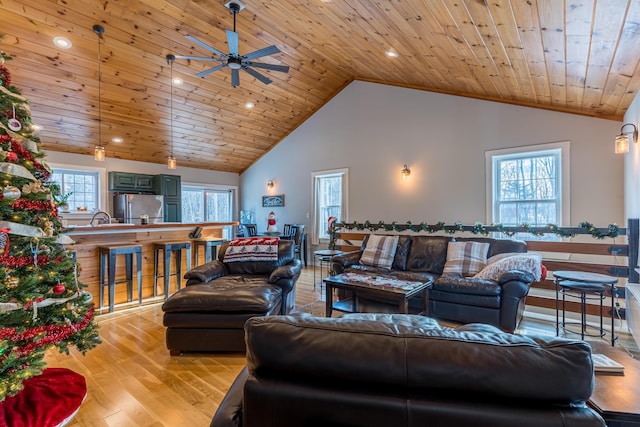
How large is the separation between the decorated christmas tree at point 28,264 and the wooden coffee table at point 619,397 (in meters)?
2.73


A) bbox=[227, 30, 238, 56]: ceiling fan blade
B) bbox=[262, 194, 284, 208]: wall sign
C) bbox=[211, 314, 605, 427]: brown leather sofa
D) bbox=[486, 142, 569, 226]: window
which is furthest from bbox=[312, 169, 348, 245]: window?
bbox=[211, 314, 605, 427]: brown leather sofa

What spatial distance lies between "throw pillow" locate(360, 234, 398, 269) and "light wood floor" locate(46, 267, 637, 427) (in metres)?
1.74

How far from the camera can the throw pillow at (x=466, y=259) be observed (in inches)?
151

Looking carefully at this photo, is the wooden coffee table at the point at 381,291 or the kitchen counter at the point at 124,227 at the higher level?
the kitchen counter at the point at 124,227

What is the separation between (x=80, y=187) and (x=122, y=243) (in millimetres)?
2870

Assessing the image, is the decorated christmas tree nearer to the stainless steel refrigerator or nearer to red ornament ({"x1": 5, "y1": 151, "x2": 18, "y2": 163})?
red ornament ({"x1": 5, "y1": 151, "x2": 18, "y2": 163})

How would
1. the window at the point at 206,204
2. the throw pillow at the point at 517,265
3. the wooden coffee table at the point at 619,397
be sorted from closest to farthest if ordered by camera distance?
the wooden coffee table at the point at 619,397 → the throw pillow at the point at 517,265 → the window at the point at 206,204

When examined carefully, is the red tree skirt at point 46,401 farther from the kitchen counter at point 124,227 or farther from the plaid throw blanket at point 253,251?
the plaid throw blanket at point 253,251

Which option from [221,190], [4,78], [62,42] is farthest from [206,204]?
[4,78]

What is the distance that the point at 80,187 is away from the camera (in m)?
6.01

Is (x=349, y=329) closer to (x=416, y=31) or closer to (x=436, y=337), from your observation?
(x=436, y=337)

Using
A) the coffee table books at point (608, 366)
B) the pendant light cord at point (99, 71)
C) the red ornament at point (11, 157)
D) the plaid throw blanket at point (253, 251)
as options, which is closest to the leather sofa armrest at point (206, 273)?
the plaid throw blanket at point (253, 251)

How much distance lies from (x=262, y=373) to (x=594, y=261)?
4810 millimetres

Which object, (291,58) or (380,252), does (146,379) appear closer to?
(380,252)
